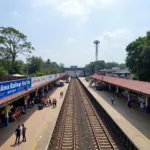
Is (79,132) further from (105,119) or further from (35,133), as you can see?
(105,119)

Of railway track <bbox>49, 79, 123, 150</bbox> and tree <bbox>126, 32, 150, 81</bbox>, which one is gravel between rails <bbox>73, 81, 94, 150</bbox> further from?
tree <bbox>126, 32, 150, 81</bbox>

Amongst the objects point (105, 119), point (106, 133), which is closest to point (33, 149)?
point (106, 133)

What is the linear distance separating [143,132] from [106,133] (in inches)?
121

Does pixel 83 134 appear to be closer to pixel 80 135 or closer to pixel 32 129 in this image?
pixel 80 135

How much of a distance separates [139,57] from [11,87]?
35900 millimetres

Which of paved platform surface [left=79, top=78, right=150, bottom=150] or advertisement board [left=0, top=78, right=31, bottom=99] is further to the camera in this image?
advertisement board [left=0, top=78, right=31, bottom=99]

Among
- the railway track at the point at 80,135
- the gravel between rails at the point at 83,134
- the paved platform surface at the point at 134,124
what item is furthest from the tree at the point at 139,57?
the railway track at the point at 80,135

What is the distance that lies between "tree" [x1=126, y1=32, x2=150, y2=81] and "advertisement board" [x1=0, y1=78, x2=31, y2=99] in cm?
2623

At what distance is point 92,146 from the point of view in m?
15.4

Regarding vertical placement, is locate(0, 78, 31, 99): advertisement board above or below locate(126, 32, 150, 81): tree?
below

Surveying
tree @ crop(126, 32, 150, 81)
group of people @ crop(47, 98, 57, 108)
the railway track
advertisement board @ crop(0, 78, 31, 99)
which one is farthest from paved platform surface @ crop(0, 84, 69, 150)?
tree @ crop(126, 32, 150, 81)

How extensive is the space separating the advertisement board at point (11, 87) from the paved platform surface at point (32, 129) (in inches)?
129

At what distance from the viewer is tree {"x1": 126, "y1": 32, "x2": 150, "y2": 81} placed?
1658 inches

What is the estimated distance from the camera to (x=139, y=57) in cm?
4841
